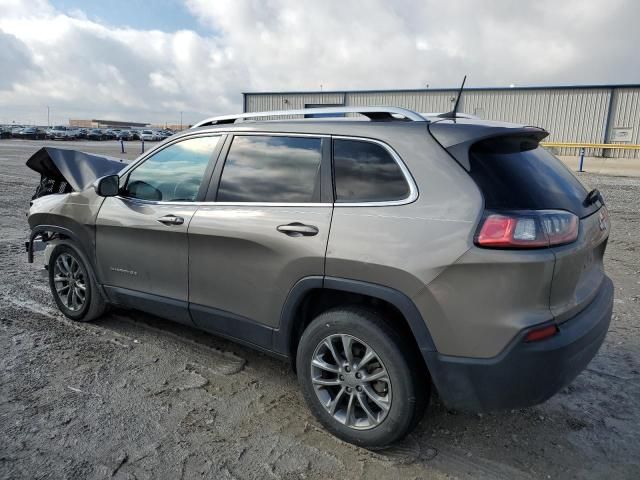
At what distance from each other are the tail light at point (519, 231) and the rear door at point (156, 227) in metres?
1.96

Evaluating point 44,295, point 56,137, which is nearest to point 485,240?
point 44,295

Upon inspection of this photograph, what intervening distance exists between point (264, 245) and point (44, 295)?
3.44m

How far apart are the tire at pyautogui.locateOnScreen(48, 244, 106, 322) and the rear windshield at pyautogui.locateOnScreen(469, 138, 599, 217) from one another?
3.32m

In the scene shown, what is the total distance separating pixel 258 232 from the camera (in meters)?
3.05

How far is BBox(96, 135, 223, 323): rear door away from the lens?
3.55 metres

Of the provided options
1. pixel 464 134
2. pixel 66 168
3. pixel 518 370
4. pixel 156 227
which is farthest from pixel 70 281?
pixel 518 370

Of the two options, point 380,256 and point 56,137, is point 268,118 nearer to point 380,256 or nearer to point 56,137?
point 380,256

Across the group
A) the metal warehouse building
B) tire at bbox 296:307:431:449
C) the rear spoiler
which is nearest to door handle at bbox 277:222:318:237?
tire at bbox 296:307:431:449

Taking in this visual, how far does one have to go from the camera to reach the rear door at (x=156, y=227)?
3.55 meters

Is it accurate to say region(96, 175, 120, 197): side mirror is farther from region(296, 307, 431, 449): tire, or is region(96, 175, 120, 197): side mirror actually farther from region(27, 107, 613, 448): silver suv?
region(296, 307, 431, 449): tire

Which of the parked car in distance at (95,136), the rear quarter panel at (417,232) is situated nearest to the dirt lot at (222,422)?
the rear quarter panel at (417,232)

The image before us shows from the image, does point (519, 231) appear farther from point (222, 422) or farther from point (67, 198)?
point (67, 198)

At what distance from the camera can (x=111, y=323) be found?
4555 mm

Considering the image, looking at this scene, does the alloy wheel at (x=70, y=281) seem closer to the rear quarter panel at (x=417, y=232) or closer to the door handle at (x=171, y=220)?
the door handle at (x=171, y=220)
